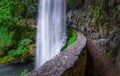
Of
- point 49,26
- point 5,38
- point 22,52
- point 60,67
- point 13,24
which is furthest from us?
point 49,26

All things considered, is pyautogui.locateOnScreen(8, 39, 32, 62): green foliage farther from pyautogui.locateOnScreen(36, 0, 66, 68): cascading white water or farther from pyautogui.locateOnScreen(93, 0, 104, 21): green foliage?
pyautogui.locateOnScreen(93, 0, 104, 21): green foliage

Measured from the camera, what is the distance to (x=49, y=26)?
682 inches

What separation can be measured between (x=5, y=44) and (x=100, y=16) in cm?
807

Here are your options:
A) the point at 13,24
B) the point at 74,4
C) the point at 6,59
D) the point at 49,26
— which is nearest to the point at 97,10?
the point at 74,4

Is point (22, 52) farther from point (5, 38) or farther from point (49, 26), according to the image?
point (49, 26)

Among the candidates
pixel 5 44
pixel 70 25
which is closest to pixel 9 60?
pixel 5 44

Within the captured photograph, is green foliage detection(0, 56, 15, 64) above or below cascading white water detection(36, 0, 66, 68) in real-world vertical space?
below

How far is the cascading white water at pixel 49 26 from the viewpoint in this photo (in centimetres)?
1505

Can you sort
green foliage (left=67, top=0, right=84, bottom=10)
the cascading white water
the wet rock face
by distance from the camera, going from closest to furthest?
1. the wet rock face
2. green foliage (left=67, top=0, right=84, bottom=10)
3. the cascading white water

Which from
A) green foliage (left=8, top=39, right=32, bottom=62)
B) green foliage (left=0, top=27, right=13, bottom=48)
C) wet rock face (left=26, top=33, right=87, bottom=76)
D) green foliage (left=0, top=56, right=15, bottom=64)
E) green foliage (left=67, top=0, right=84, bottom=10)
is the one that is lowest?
green foliage (left=0, top=56, right=15, bottom=64)

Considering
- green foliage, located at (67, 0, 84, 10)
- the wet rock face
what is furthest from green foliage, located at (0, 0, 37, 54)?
the wet rock face

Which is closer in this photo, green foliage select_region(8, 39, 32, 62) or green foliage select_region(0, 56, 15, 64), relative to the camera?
green foliage select_region(8, 39, 32, 62)

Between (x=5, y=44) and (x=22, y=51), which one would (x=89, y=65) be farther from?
(x=5, y=44)

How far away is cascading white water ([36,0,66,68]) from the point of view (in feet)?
49.4
